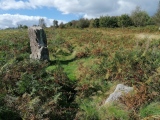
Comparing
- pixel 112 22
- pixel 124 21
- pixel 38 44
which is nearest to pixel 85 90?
pixel 38 44

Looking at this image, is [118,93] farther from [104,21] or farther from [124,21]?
[104,21]

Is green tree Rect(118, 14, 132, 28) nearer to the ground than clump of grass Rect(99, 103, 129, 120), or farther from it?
farther from it

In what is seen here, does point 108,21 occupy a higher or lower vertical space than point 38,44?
higher

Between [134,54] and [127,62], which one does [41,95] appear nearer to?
[127,62]

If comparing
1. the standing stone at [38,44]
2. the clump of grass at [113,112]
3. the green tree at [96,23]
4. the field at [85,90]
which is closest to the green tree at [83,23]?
the green tree at [96,23]

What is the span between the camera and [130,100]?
5637mm

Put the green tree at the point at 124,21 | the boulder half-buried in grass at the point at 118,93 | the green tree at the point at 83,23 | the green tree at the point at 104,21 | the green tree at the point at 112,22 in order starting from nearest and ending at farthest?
the boulder half-buried in grass at the point at 118,93 → the green tree at the point at 124,21 → the green tree at the point at 104,21 → the green tree at the point at 112,22 → the green tree at the point at 83,23

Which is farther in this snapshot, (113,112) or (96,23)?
(96,23)

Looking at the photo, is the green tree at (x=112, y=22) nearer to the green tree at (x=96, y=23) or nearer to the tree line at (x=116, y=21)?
the tree line at (x=116, y=21)

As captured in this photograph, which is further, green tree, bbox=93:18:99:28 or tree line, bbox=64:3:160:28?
green tree, bbox=93:18:99:28

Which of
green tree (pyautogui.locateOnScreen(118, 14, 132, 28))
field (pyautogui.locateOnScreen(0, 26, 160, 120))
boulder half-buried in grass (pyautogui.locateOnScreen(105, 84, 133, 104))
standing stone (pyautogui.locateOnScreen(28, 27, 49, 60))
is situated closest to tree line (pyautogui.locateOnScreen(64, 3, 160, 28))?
green tree (pyautogui.locateOnScreen(118, 14, 132, 28))

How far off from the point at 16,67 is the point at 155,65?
5.12 metres

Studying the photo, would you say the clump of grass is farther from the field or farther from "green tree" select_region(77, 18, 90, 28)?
"green tree" select_region(77, 18, 90, 28)

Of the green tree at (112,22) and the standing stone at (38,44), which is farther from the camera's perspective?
the green tree at (112,22)
